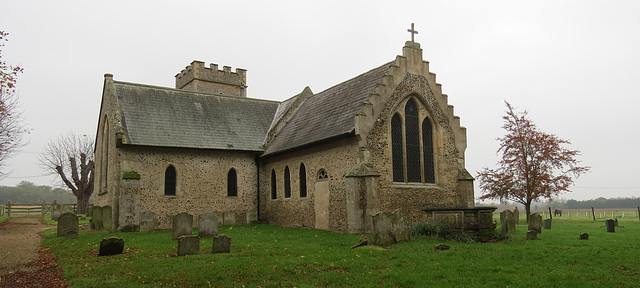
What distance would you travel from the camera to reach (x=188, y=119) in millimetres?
27938

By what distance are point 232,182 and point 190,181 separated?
2.56 metres

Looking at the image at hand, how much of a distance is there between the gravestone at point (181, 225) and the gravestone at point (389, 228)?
7044 mm

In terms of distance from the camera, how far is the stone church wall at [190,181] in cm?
2436

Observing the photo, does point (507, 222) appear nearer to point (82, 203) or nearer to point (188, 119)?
point (188, 119)

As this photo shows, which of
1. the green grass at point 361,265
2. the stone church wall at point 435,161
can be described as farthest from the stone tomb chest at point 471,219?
the stone church wall at point 435,161

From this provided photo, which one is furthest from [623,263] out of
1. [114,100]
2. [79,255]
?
[114,100]

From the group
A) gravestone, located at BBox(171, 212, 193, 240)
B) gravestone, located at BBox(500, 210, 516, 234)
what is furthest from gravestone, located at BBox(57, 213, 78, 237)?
gravestone, located at BBox(500, 210, 516, 234)

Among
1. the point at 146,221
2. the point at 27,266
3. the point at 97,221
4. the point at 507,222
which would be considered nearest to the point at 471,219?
the point at 507,222

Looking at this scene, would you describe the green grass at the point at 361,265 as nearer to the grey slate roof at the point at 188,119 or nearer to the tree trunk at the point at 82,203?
the grey slate roof at the point at 188,119

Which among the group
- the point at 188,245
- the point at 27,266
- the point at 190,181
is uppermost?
the point at 190,181

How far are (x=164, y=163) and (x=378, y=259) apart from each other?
16237mm

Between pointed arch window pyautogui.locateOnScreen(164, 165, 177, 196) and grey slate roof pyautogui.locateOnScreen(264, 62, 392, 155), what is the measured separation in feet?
17.4

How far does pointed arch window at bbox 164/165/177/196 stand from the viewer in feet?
82.6

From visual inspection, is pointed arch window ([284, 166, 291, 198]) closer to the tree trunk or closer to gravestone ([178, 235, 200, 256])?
gravestone ([178, 235, 200, 256])
